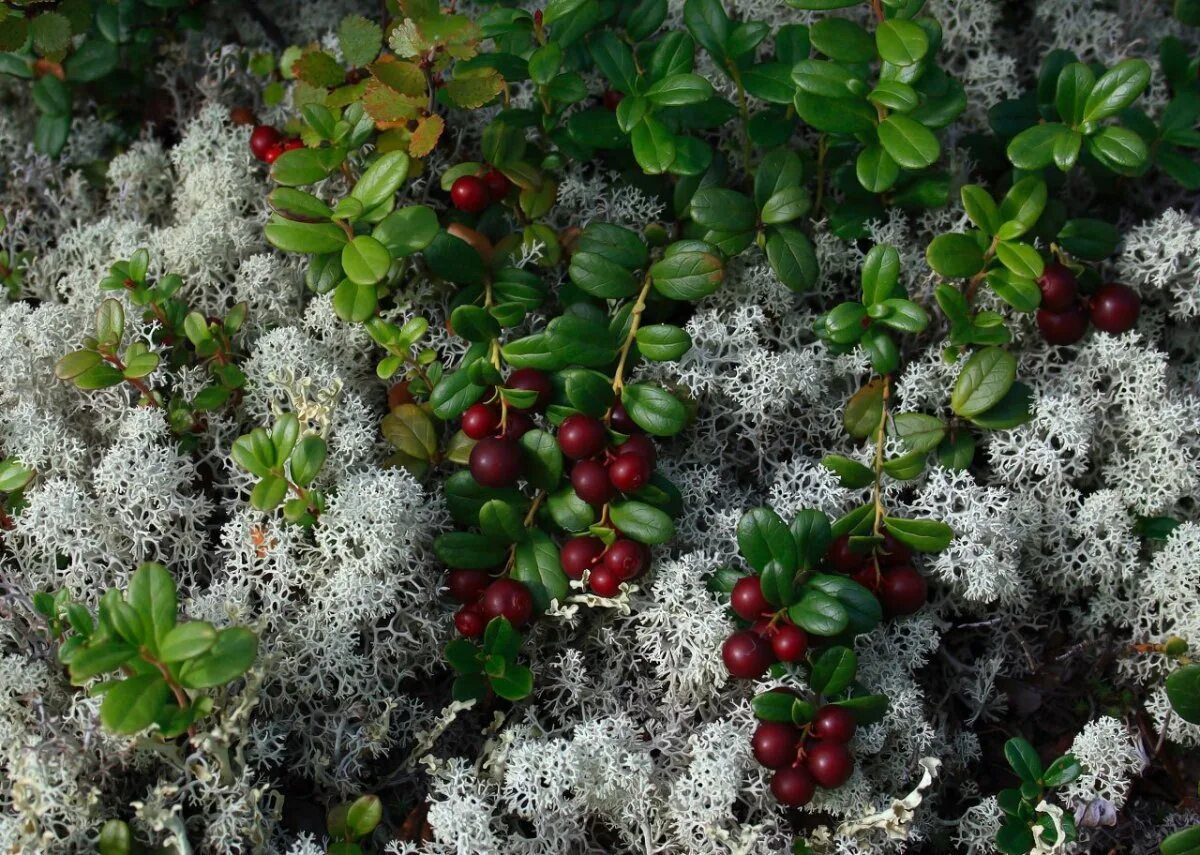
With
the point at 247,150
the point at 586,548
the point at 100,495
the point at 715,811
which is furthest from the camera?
the point at 247,150

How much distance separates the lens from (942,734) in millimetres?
1989

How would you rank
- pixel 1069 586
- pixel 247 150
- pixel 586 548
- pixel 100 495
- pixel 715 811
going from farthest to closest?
pixel 247 150, pixel 1069 586, pixel 100 495, pixel 586 548, pixel 715 811

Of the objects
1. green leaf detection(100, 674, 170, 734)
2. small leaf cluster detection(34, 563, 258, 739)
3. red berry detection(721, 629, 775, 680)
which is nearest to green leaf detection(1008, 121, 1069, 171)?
red berry detection(721, 629, 775, 680)

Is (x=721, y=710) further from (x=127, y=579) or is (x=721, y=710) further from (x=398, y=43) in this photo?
(x=398, y=43)

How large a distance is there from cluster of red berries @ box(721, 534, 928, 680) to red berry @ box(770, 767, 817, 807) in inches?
6.5

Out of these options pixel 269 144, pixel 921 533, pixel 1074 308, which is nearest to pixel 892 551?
pixel 921 533

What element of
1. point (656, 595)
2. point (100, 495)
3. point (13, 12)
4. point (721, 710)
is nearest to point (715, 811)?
point (721, 710)

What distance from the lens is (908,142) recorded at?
1.99 meters

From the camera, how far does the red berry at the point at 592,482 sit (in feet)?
6.03

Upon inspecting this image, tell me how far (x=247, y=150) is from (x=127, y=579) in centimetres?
103

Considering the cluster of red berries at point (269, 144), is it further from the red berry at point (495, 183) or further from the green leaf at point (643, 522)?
the green leaf at point (643, 522)

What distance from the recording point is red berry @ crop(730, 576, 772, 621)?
1786mm

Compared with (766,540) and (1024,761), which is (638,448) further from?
(1024,761)

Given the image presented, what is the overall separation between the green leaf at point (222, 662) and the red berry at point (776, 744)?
0.82 meters
